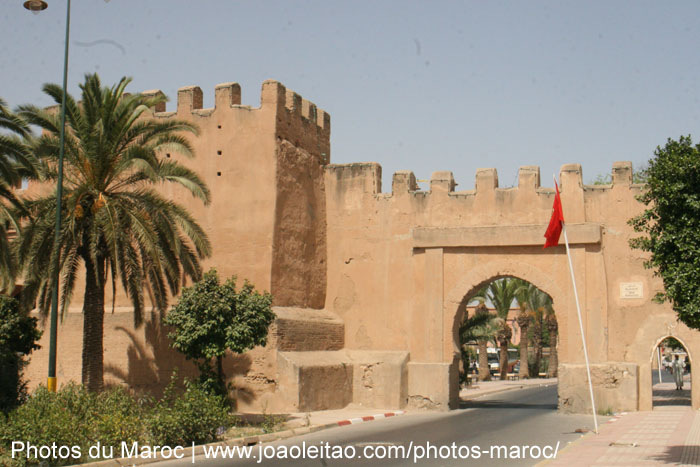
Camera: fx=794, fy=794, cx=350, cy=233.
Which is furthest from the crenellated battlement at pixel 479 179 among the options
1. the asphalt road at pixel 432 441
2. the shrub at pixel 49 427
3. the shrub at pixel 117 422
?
the shrub at pixel 49 427

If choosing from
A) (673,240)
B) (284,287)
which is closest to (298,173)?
(284,287)

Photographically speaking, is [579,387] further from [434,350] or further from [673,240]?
[673,240]

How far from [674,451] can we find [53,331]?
392 inches

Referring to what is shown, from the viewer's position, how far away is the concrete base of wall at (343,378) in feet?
58.6

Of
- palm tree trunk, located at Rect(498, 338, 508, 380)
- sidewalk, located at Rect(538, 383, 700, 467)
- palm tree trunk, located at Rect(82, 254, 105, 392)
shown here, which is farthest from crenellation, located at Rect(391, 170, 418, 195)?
palm tree trunk, located at Rect(498, 338, 508, 380)

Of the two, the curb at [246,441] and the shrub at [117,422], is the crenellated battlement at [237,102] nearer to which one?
the curb at [246,441]

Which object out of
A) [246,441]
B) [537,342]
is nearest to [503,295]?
[537,342]

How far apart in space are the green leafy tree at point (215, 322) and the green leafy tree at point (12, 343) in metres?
3.33

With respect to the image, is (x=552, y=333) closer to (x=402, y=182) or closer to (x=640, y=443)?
(x=402, y=182)

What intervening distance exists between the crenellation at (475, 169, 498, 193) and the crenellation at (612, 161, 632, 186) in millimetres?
2872

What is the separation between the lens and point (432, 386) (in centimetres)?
1964

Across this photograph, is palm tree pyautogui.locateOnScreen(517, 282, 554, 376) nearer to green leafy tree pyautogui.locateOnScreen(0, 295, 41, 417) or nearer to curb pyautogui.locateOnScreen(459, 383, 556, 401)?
curb pyautogui.locateOnScreen(459, 383, 556, 401)

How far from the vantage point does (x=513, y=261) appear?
1984 centimetres

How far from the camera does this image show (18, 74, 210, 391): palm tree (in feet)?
49.1
